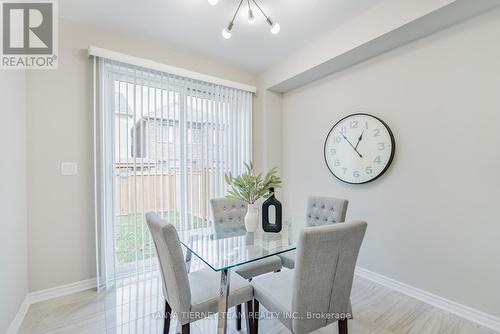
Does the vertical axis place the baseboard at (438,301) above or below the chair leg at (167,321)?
below

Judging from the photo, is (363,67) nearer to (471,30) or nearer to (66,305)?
(471,30)

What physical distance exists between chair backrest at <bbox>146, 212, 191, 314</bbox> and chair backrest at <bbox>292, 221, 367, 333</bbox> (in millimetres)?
627

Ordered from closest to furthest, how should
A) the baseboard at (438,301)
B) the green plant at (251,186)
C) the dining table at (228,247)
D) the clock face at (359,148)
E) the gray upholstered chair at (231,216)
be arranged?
the dining table at (228,247) < the baseboard at (438,301) < the green plant at (251,186) < the gray upholstered chair at (231,216) < the clock face at (359,148)

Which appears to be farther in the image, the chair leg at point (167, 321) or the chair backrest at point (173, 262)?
the chair leg at point (167, 321)

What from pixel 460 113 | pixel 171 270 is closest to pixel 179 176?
pixel 171 270

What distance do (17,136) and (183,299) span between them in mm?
1939

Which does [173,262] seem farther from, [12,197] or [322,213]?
[322,213]

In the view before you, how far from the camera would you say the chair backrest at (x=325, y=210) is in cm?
221

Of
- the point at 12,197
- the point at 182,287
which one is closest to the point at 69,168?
the point at 12,197

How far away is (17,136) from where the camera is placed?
6.30ft

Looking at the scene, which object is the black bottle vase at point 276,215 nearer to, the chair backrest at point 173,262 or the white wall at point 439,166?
the chair backrest at point 173,262

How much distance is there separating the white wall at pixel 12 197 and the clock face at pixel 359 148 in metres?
3.05

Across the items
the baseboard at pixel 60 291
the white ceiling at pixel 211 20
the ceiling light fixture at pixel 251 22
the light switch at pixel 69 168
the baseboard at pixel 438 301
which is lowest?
the baseboard at pixel 438 301

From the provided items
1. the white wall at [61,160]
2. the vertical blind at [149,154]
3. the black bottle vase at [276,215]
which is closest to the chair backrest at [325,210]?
the black bottle vase at [276,215]
